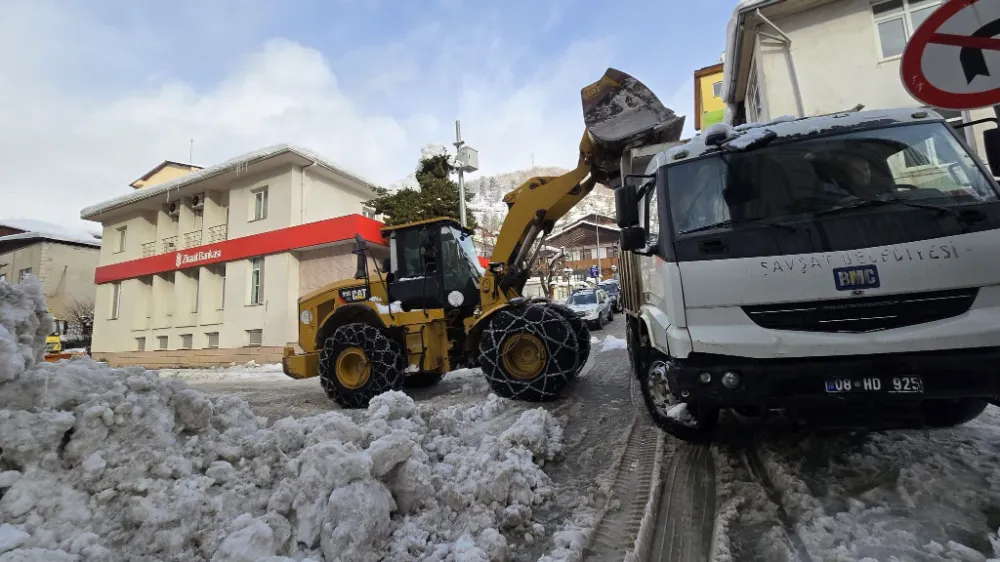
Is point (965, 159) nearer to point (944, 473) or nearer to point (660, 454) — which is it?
point (944, 473)

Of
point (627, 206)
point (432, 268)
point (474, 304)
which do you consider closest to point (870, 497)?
point (627, 206)

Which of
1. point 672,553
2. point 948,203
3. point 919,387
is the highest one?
point 948,203

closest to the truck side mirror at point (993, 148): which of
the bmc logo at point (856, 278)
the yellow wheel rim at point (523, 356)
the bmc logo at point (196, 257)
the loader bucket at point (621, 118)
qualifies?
the bmc logo at point (856, 278)

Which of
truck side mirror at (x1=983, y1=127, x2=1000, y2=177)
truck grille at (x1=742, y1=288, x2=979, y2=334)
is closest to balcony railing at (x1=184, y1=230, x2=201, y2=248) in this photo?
truck grille at (x1=742, y1=288, x2=979, y2=334)

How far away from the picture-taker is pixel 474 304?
20.6ft

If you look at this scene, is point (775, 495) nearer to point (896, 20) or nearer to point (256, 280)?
point (896, 20)

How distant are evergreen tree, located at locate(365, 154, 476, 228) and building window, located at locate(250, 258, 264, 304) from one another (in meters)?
4.74

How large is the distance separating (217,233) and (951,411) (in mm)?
20766

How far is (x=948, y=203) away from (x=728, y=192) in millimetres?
1147

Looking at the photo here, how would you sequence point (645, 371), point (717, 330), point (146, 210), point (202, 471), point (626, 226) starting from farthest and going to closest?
point (146, 210)
point (645, 371)
point (626, 226)
point (717, 330)
point (202, 471)

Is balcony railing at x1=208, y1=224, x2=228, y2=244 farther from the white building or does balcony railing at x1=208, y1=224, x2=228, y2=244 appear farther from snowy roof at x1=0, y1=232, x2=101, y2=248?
the white building

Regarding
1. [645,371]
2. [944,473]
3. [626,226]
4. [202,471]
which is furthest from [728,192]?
[202,471]

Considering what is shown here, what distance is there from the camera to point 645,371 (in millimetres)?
3758

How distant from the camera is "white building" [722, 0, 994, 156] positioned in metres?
9.66
